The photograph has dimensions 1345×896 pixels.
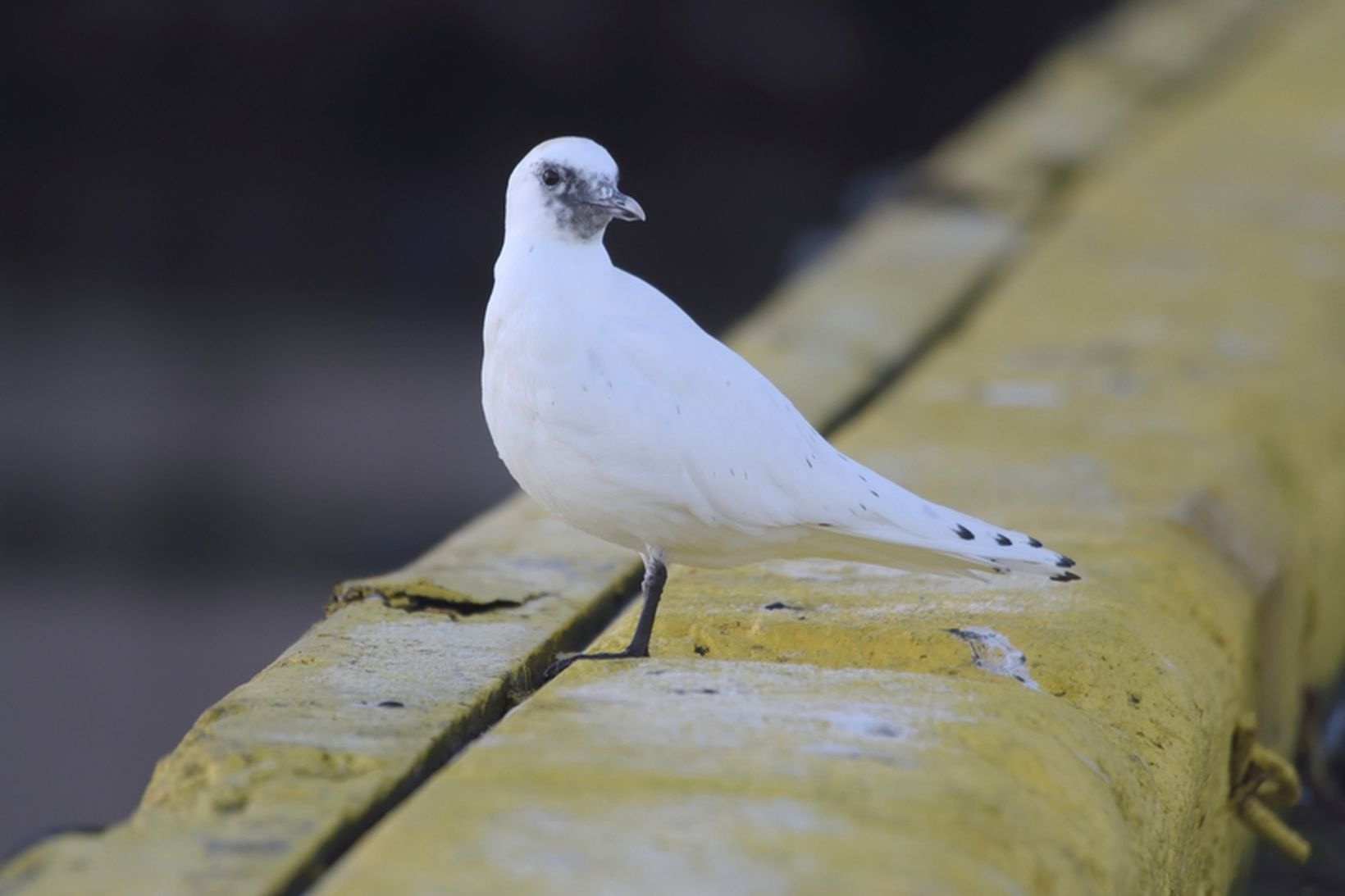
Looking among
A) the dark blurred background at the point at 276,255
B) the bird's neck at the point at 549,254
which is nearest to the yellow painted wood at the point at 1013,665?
the bird's neck at the point at 549,254

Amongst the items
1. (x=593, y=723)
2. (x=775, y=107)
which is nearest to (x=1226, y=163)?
(x=775, y=107)

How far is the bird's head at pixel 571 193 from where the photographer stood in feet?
7.82

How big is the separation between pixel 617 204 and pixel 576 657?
0.63m

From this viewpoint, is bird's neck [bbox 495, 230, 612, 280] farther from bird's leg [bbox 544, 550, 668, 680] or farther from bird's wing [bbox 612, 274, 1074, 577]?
bird's leg [bbox 544, 550, 668, 680]

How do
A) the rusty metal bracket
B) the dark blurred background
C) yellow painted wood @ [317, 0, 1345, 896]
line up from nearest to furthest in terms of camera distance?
1. yellow painted wood @ [317, 0, 1345, 896]
2. the rusty metal bracket
3. the dark blurred background

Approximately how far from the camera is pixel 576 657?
2438 mm

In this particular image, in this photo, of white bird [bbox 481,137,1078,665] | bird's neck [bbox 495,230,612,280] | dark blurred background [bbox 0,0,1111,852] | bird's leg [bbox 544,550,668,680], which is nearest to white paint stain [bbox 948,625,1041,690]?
white bird [bbox 481,137,1078,665]

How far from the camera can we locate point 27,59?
7770 millimetres

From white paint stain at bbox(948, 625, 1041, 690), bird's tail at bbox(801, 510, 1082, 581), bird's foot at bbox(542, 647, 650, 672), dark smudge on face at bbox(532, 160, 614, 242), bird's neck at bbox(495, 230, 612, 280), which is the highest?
dark smudge on face at bbox(532, 160, 614, 242)

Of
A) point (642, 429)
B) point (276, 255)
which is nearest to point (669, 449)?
point (642, 429)

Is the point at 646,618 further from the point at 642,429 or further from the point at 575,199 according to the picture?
the point at 575,199

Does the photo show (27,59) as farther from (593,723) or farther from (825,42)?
(593,723)

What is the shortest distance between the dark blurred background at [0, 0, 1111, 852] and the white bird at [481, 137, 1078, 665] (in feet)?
16.0

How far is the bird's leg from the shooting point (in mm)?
2426
